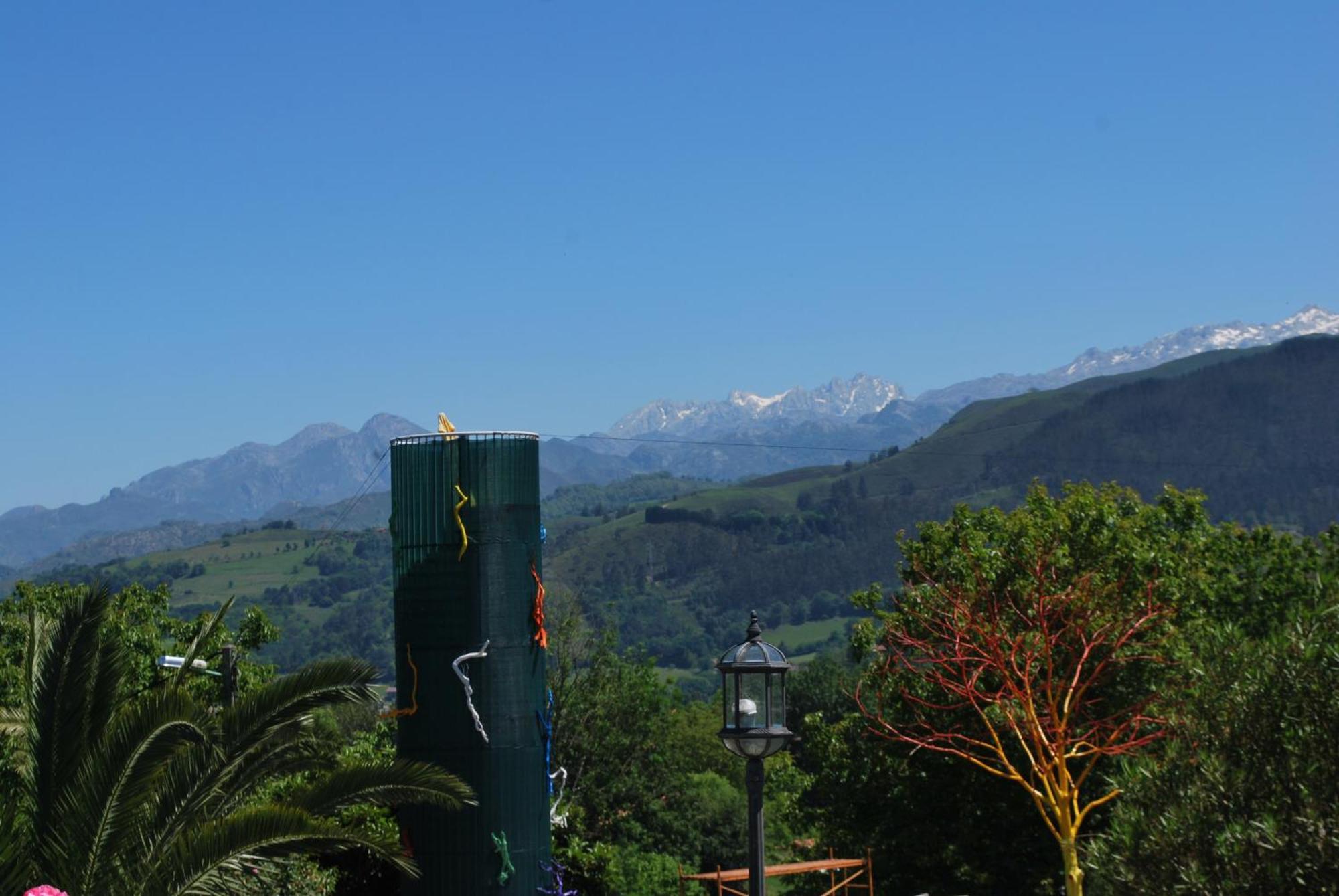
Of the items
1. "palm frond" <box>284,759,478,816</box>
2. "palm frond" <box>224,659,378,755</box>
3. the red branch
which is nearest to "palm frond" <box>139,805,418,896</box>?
"palm frond" <box>284,759,478,816</box>

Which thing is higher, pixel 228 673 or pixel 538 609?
pixel 538 609

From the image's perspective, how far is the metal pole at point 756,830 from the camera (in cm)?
928

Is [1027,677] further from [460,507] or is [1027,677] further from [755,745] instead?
[460,507]

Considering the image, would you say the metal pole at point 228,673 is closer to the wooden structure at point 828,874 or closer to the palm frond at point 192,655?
the palm frond at point 192,655

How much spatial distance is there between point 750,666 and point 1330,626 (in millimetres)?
3867

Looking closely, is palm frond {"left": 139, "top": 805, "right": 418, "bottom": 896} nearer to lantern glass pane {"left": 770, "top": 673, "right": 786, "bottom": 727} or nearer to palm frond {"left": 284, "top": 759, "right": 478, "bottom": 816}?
palm frond {"left": 284, "top": 759, "right": 478, "bottom": 816}

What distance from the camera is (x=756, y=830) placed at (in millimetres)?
9320

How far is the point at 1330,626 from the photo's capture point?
965cm

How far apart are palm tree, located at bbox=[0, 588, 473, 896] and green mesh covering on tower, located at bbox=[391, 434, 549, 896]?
155 cm

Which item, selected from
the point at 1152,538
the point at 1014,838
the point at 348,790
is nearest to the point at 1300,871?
the point at 348,790

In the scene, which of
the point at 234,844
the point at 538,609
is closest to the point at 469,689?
the point at 538,609

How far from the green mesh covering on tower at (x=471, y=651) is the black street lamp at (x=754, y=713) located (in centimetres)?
448

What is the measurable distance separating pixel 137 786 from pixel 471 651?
3.58 metres

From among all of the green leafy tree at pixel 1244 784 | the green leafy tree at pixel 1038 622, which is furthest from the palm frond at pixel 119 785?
the green leafy tree at pixel 1244 784
